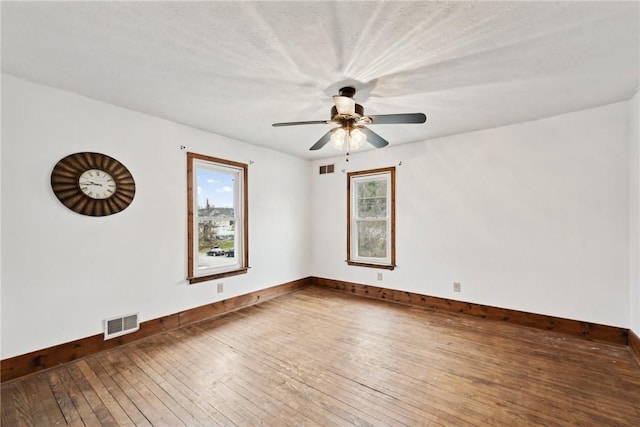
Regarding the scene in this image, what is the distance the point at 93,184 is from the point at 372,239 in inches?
156

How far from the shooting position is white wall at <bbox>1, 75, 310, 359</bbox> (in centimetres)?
233

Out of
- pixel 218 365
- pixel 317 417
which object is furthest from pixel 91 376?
pixel 317 417

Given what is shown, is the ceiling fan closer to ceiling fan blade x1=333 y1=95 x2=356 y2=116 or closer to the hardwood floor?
ceiling fan blade x1=333 y1=95 x2=356 y2=116

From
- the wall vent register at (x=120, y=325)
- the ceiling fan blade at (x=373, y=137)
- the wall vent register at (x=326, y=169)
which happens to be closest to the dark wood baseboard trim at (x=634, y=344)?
the ceiling fan blade at (x=373, y=137)

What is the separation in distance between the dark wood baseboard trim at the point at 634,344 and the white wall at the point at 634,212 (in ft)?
0.15

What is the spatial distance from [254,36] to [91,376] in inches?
122

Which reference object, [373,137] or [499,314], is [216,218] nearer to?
[373,137]

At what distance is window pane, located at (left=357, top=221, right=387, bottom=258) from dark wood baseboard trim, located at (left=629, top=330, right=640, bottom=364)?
2.87 m

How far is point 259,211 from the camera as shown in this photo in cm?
456

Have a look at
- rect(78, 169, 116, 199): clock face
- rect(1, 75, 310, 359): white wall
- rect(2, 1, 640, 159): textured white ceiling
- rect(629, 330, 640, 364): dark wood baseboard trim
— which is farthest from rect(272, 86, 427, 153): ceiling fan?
rect(629, 330, 640, 364): dark wood baseboard trim

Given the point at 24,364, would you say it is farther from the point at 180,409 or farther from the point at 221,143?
the point at 221,143

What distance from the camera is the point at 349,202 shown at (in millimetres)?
5047

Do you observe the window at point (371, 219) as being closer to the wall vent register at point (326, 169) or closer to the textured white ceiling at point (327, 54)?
the wall vent register at point (326, 169)

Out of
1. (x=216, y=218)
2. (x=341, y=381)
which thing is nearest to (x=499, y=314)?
(x=341, y=381)
